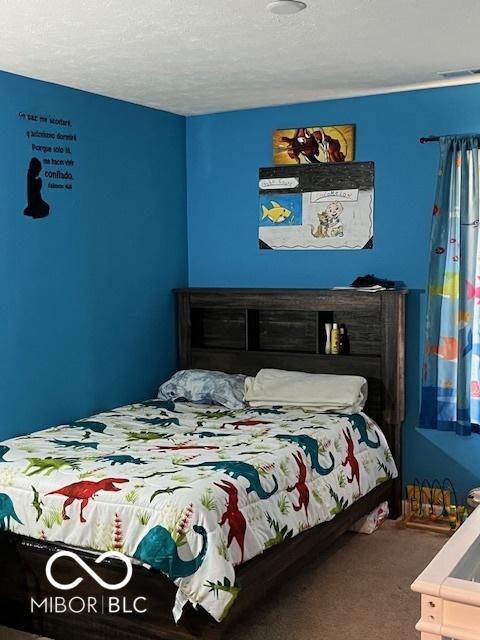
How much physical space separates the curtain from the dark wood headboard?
19cm

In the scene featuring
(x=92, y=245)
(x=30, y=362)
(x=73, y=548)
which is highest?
(x=92, y=245)

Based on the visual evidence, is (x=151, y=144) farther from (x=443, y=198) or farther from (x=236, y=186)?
(x=443, y=198)

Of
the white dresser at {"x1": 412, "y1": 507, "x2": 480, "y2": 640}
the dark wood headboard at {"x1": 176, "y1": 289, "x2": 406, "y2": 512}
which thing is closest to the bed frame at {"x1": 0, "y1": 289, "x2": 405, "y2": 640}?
the dark wood headboard at {"x1": 176, "y1": 289, "x2": 406, "y2": 512}

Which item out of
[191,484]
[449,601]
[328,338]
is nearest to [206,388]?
[328,338]

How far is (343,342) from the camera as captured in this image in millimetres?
4859

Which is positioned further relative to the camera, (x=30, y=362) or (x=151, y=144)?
(x=151, y=144)

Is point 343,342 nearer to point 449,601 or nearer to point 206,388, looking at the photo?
point 206,388

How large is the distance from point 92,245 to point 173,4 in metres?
1.85

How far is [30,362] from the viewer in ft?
13.8

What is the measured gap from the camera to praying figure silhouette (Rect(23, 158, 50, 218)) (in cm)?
416

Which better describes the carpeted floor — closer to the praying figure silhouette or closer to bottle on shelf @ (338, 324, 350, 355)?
bottle on shelf @ (338, 324, 350, 355)

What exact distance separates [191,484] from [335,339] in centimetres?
188

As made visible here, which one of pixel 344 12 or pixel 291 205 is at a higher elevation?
pixel 344 12

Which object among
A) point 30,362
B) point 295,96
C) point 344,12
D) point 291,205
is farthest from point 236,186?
point 344,12
